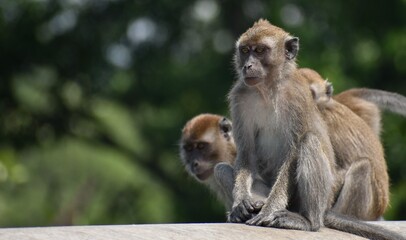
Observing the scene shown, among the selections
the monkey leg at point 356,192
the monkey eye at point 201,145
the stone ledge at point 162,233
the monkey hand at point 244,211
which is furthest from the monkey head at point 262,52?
the monkey eye at point 201,145

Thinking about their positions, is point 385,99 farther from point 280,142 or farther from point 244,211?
point 244,211

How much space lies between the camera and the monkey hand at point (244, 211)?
10.5 meters

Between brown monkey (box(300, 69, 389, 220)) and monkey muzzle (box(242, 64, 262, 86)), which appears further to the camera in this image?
brown monkey (box(300, 69, 389, 220))

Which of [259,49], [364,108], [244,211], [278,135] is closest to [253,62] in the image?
[259,49]

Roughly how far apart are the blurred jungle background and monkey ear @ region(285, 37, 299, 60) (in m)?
14.2

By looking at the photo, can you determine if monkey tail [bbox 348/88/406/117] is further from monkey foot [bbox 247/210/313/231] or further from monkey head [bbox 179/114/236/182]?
monkey foot [bbox 247/210/313/231]

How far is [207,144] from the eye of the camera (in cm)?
1419

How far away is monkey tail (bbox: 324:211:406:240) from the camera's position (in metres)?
10.5

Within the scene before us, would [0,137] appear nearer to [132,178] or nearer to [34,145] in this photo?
[34,145]

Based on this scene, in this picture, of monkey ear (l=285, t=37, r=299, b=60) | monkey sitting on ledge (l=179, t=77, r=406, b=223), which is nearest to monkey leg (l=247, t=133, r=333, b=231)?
monkey ear (l=285, t=37, r=299, b=60)

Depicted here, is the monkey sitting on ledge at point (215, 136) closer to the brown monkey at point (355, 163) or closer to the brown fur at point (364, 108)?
the brown fur at point (364, 108)

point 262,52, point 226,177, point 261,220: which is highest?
point 262,52

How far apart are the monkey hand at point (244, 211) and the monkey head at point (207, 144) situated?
3.34 meters

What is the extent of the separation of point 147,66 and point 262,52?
19359 millimetres
